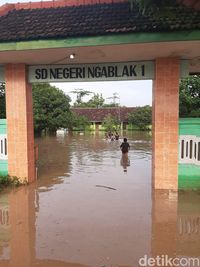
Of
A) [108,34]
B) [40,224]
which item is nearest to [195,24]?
[108,34]

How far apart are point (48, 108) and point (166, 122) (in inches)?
1183

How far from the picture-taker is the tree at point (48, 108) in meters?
36.9

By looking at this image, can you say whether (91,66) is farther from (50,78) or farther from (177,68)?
(177,68)

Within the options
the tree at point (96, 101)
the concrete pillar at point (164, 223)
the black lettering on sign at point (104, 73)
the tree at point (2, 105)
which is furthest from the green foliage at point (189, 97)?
the tree at point (96, 101)

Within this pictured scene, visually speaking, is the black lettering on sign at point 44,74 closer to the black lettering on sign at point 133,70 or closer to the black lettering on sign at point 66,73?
the black lettering on sign at point 66,73

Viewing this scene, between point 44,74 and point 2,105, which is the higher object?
point 44,74

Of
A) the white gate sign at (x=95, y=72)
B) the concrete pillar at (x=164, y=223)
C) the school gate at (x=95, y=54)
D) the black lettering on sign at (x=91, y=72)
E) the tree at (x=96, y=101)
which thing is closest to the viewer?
the concrete pillar at (x=164, y=223)

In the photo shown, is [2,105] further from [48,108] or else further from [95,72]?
[48,108]

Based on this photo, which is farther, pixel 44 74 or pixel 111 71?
pixel 44 74

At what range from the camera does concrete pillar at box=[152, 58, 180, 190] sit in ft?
28.5

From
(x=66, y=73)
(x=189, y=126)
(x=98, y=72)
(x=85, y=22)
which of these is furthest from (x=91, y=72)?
(x=189, y=126)

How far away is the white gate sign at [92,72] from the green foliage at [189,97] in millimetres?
8591

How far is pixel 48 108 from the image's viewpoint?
124 ft

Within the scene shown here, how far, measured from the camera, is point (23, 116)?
966 cm
